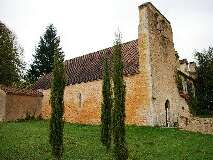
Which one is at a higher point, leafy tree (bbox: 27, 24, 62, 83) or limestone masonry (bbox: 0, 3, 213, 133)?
leafy tree (bbox: 27, 24, 62, 83)

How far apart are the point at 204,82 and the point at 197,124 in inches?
441

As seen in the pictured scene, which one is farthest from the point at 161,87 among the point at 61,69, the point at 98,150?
the point at 61,69

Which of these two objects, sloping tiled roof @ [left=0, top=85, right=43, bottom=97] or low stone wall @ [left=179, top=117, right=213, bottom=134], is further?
sloping tiled roof @ [left=0, top=85, right=43, bottom=97]

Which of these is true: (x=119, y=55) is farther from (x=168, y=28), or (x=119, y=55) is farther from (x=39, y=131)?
(x=168, y=28)

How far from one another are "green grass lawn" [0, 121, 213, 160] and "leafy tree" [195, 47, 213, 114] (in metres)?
12.4

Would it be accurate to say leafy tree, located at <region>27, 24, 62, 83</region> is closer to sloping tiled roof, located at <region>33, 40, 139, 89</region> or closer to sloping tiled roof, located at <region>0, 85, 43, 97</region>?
sloping tiled roof, located at <region>33, 40, 139, 89</region>

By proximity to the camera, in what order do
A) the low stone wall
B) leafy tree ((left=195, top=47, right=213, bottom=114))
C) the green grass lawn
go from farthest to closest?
leafy tree ((left=195, top=47, right=213, bottom=114)), the low stone wall, the green grass lawn

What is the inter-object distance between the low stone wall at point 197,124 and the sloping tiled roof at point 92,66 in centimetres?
620

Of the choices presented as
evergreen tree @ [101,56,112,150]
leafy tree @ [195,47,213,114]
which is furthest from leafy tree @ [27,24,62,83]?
evergreen tree @ [101,56,112,150]

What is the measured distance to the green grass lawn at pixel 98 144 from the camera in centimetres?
1659

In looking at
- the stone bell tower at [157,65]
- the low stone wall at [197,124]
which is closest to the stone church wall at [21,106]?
the stone bell tower at [157,65]

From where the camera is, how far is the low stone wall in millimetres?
26281

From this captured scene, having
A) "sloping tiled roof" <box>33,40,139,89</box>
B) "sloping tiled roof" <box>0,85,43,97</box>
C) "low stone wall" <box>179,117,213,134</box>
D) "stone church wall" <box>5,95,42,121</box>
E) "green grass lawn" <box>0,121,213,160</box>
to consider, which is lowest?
"green grass lawn" <box>0,121,213,160</box>

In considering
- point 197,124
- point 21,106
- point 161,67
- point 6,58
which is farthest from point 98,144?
point 6,58
